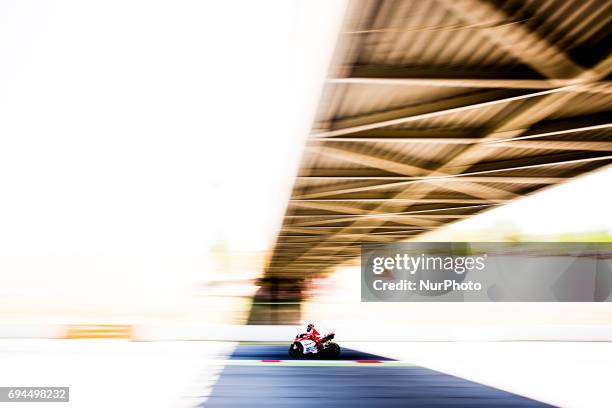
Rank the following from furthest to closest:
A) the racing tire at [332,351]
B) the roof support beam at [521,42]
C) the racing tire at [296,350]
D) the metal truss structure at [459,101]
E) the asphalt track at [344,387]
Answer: the racing tire at [332,351]
the racing tire at [296,350]
the asphalt track at [344,387]
the metal truss structure at [459,101]
the roof support beam at [521,42]

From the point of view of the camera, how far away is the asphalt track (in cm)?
938

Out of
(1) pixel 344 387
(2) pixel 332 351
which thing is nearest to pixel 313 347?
(2) pixel 332 351

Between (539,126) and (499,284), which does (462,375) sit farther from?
(499,284)

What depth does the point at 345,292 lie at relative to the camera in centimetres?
4362

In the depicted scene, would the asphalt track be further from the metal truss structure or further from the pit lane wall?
the pit lane wall

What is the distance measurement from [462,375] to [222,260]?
4542 cm

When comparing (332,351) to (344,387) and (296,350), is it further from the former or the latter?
(344,387)

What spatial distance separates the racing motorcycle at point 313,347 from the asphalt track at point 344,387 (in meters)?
0.54

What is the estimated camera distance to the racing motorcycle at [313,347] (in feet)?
53.5

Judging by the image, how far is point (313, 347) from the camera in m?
16.4

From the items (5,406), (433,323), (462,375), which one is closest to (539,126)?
(462,375)

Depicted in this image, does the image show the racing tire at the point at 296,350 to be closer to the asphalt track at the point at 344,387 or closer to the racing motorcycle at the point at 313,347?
the racing motorcycle at the point at 313,347

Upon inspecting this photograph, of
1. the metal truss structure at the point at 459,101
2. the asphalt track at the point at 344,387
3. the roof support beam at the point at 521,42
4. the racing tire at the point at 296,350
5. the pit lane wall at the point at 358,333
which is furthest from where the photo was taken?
the pit lane wall at the point at 358,333

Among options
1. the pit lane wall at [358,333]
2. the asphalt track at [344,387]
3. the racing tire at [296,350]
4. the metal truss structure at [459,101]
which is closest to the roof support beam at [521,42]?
the metal truss structure at [459,101]
